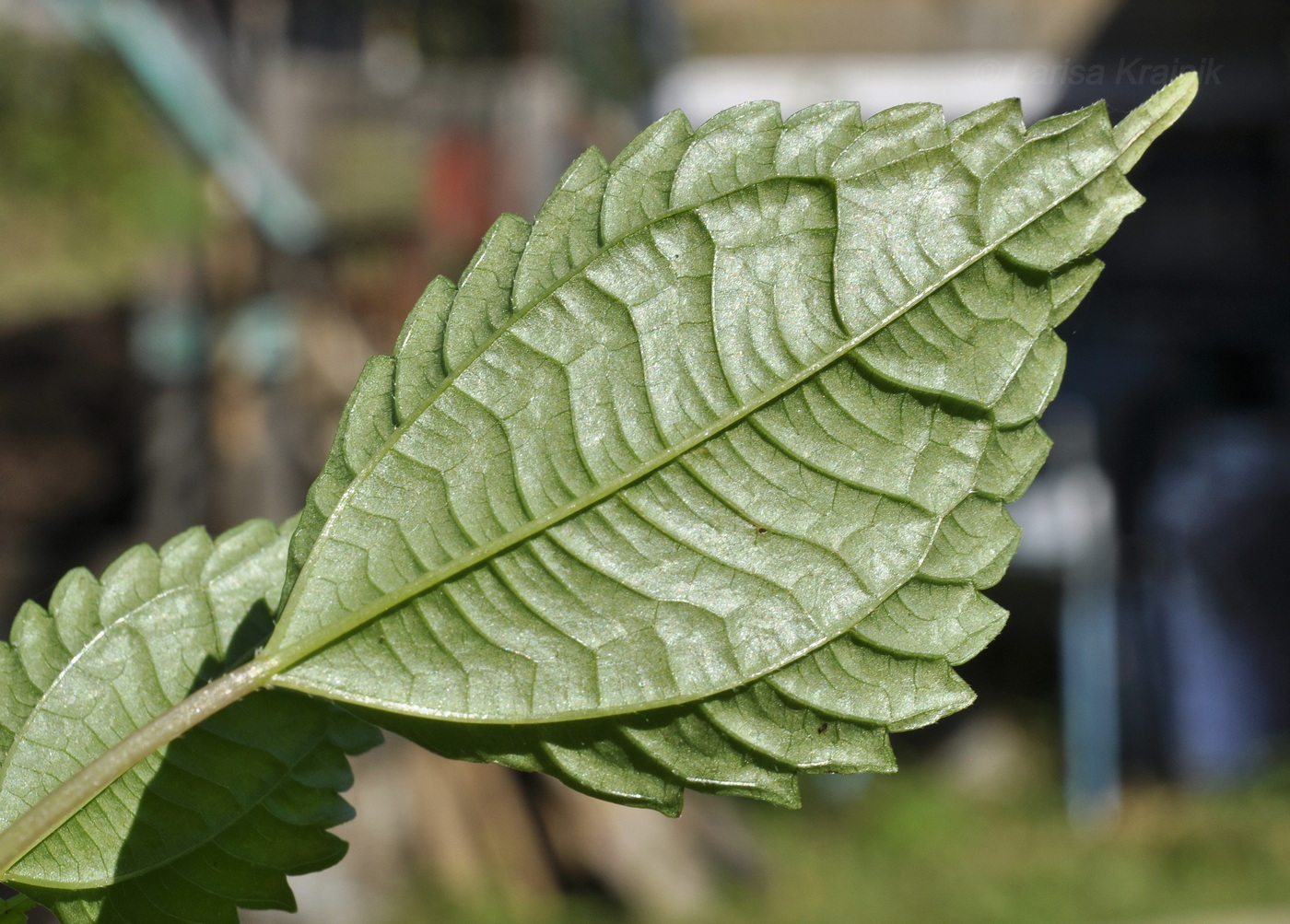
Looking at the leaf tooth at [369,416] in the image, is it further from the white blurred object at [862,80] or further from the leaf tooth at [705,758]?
the white blurred object at [862,80]

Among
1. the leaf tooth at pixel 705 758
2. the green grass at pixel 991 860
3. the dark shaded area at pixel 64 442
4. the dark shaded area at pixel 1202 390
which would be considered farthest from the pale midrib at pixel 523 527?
the dark shaded area at pixel 1202 390

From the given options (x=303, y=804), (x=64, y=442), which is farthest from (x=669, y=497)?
(x=64, y=442)

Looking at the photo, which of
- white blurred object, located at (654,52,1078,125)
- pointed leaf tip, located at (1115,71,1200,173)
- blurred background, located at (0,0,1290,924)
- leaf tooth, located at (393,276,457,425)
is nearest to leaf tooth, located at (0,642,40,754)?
leaf tooth, located at (393,276,457,425)

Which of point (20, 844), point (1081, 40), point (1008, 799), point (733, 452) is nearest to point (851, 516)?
point (733, 452)

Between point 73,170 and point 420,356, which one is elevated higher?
point 73,170

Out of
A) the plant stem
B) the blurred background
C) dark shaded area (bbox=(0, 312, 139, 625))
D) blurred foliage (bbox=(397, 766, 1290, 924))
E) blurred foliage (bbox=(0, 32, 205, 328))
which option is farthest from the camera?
blurred foliage (bbox=(0, 32, 205, 328))

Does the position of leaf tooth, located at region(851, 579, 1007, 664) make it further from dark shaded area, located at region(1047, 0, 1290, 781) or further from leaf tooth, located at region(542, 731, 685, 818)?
dark shaded area, located at region(1047, 0, 1290, 781)

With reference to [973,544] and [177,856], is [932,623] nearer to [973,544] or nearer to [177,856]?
[973,544]
